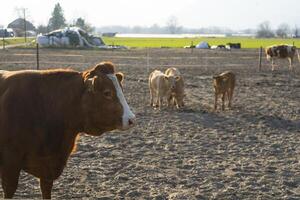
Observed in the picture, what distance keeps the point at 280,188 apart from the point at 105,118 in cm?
298

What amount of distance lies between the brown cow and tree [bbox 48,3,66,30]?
11067 centimetres

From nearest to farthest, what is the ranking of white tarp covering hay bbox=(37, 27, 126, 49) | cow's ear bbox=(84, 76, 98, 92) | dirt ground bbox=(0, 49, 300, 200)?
cow's ear bbox=(84, 76, 98, 92) → dirt ground bbox=(0, 49, 300, 200) → white tarp covering hay bbox=(37, 27, 126, 49)

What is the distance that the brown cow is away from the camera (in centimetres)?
472

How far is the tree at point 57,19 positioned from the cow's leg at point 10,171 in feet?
363

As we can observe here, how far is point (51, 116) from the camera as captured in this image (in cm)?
486

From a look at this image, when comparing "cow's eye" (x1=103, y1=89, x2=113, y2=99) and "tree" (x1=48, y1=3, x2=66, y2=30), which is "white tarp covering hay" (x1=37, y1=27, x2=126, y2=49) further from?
"tree" (x1=48, y1=3, x2=66, y2=30)

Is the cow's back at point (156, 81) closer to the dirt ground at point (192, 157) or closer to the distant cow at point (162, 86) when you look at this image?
the distant cow at point (162, 86)

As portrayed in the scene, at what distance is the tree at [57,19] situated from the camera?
113 meters

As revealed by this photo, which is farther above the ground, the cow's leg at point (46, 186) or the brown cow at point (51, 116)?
the brown cow at point (51, 116)

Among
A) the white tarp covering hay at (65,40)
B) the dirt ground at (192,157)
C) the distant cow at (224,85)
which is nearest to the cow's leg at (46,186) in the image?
the dirt ground at (192,157)

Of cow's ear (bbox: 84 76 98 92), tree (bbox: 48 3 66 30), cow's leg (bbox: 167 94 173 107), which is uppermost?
tree (bbox: 48 3 66 30)

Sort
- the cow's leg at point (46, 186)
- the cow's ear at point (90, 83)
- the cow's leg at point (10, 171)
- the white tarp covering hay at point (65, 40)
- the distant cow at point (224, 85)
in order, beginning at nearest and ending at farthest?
1. the cow's ear at point (90, 83)
2. the cow's leg at point (10, 171)
3. the cow's leg at point (46, 186)
4. the distant cow at point (224, 85)
5. the white tarp covering hay at point (65, 40)

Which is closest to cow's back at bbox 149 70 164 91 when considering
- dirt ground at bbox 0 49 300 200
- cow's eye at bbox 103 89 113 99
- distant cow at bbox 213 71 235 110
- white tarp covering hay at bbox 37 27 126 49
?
dirt ground at bbox 0 49 300 200

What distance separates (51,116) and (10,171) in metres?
0.64
